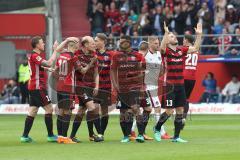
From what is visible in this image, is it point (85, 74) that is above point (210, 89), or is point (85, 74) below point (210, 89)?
above

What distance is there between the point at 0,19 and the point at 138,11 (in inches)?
248

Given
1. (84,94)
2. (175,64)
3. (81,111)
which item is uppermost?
(175,64)

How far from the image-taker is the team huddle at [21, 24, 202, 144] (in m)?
19.2

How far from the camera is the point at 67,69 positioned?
63.4ft

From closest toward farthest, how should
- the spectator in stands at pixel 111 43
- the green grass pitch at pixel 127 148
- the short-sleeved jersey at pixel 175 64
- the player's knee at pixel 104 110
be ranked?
the green grass pitch at pixel 127 148
the short-sleeved jersey at pixel 175 64
the player's knee at pixel 104 110
the spectator in stands at pixel 111 43

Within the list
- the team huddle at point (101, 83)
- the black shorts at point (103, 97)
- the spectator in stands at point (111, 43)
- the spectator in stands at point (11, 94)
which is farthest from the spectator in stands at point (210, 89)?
the black shorts at point (103, 97)

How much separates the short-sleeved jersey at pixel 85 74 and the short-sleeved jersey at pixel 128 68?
0.48 m

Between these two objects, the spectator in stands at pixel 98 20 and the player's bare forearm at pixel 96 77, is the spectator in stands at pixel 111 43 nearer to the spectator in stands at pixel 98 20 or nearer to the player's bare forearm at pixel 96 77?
the spectator in stands at pixel 98 20

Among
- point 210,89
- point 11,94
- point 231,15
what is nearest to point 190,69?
point 210,89

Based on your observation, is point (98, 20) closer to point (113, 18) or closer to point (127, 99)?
point (113, 18)

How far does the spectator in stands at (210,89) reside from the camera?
1378 inches

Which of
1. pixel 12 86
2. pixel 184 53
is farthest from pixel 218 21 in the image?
pixel 184 53

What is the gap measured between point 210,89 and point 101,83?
16.0 metres

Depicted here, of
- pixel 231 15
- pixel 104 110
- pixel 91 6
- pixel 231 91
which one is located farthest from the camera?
pixel 91 6
